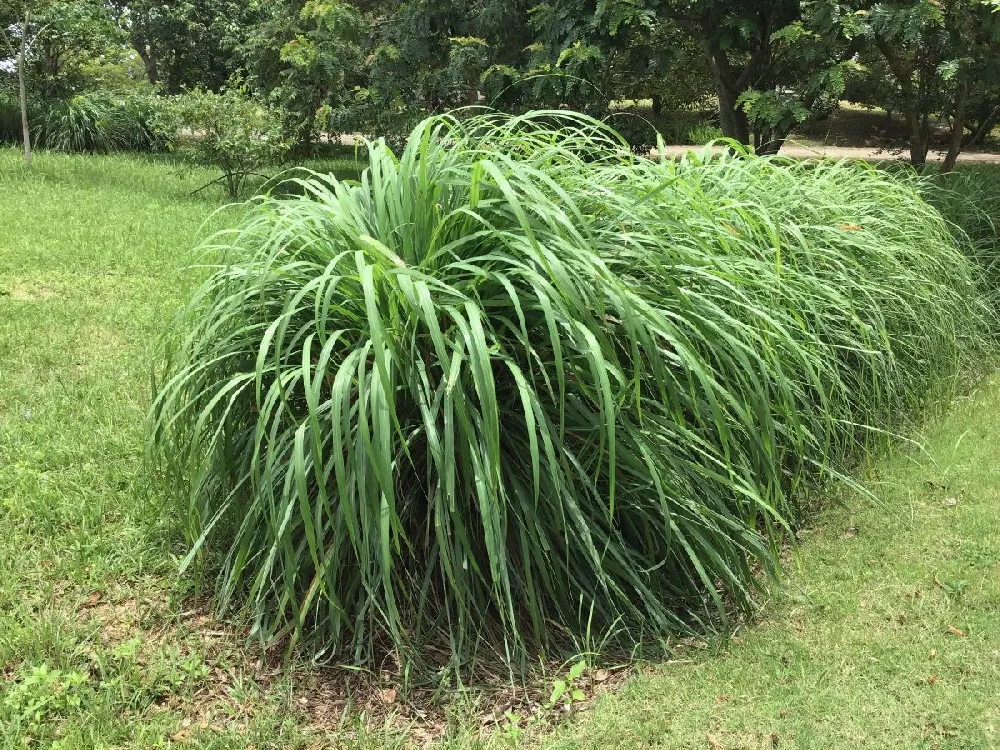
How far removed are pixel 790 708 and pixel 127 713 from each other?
1661mm

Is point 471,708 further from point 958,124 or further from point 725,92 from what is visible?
point 958,124

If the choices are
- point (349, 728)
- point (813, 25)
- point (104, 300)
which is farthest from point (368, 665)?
point (813, 25)

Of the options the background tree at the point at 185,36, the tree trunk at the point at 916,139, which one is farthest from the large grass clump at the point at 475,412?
the background tree at the point at 185,36

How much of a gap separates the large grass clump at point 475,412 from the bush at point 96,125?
11.3 meters

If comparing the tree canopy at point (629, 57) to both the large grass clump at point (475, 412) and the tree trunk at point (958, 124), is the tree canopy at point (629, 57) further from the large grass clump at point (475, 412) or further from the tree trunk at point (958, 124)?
the large grass clump at point (475, 412)

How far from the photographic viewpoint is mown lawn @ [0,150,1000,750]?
85.6 inches

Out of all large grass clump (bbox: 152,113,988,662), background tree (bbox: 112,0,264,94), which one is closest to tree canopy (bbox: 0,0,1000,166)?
large grass clump (bbox: 152,113,988,662)

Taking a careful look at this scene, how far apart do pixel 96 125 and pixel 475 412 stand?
1327cm

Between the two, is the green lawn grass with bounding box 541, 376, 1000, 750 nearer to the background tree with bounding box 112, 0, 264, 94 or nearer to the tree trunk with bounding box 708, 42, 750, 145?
the tree trunk with bounding box 708, 42, 750, 145

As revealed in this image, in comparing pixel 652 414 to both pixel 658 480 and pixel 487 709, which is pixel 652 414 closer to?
pixel 658 480

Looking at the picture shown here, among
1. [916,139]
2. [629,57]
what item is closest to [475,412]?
[629,57]

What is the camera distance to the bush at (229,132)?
9.84 metres

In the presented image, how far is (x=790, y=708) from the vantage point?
224cm

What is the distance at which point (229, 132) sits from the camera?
9.84m
